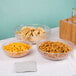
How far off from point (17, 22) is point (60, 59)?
1.84 ft

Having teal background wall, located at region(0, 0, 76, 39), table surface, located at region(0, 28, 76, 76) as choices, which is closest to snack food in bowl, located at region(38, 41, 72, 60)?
table surface, located at region(0, 28, 76, 76)

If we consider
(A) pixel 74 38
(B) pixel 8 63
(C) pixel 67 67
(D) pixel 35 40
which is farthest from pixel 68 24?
(B) pixel 8 63

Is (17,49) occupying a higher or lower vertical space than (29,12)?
lower

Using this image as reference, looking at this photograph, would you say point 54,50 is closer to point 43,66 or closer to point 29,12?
point 43,66

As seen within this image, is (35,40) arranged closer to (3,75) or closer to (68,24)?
(68,24)

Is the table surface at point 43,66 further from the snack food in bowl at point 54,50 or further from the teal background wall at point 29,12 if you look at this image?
the teal background wall at point 29,12

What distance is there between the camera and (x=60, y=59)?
0.98 meters

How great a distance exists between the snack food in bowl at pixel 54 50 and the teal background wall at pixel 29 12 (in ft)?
1.42

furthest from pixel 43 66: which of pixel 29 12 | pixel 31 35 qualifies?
pixel 29 12

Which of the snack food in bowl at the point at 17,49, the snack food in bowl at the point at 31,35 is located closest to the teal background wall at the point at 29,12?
the snack food in bowl at the point at 31,35

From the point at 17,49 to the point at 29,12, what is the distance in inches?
19.8

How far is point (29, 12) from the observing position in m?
1.43

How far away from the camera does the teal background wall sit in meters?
1.33

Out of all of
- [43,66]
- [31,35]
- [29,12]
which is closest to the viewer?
[43,66]
